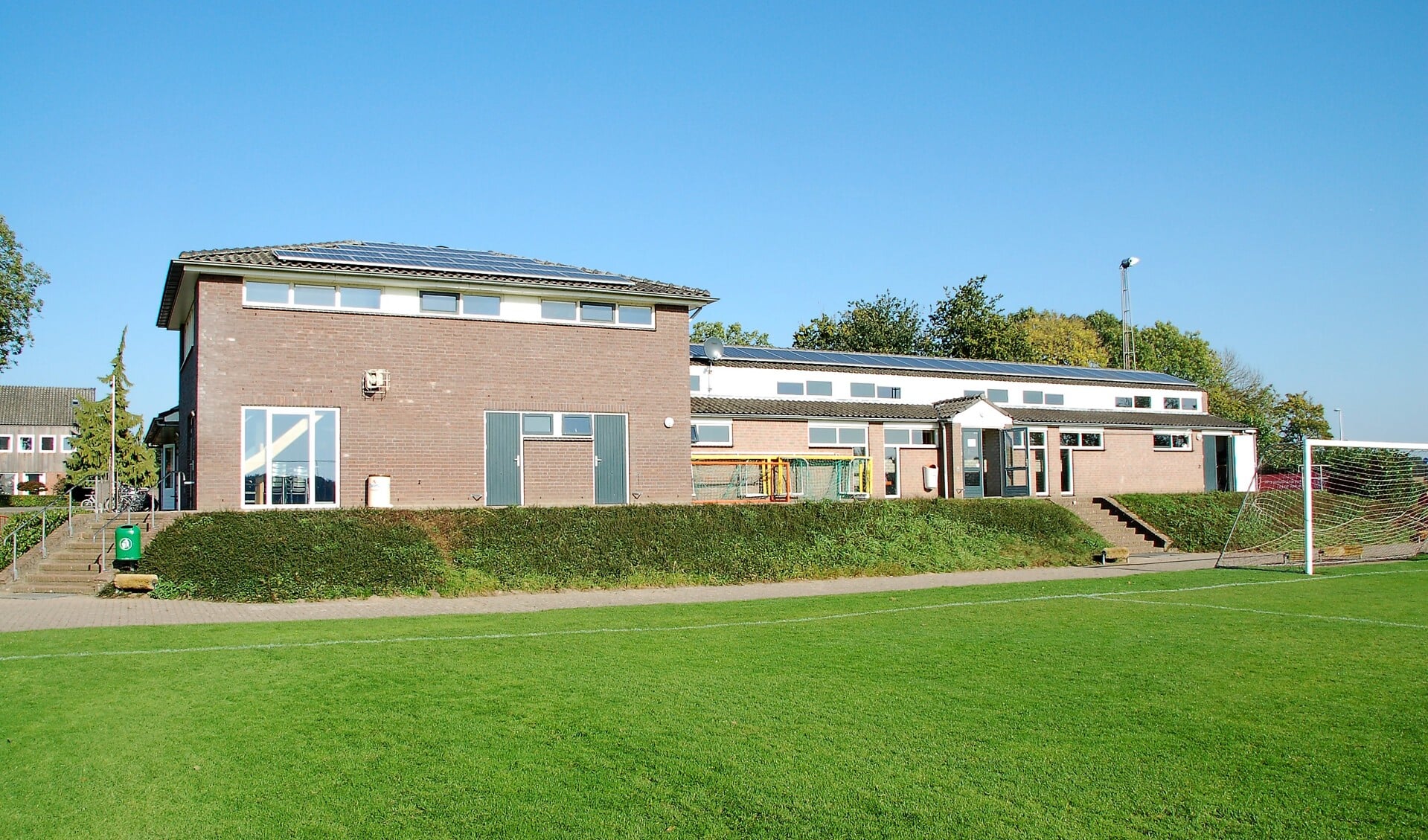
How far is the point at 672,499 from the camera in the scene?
2366cm

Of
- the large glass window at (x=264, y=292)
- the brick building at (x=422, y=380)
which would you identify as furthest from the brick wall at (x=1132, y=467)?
the large glass window at (x=264, y=292)

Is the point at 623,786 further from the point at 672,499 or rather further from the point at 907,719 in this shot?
the point at 672,499

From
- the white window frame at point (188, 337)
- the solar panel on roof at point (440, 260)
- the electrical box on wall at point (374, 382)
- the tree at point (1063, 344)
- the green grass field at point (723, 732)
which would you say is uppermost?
the tree at point (1063, 344)

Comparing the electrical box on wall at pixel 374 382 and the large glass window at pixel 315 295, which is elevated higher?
the large glass window at pixel 315 295

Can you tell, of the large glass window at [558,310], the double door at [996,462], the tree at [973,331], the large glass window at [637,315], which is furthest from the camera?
the tree at [973,331]

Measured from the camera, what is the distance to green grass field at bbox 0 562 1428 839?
5852 mm

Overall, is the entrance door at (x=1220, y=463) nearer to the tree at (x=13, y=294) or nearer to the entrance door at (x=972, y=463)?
the entrance door at (x=972, y=463)

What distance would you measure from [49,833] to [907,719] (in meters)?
5.81

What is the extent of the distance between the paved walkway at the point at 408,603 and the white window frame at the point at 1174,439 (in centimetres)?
1697

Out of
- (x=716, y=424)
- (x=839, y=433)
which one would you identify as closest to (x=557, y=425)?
(x=716, y=424)

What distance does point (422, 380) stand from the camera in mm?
21391

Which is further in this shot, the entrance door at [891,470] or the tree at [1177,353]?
the tree at [1177,353]

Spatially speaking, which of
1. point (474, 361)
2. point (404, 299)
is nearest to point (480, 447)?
point (474, 361)

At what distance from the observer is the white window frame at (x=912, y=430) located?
106ft
